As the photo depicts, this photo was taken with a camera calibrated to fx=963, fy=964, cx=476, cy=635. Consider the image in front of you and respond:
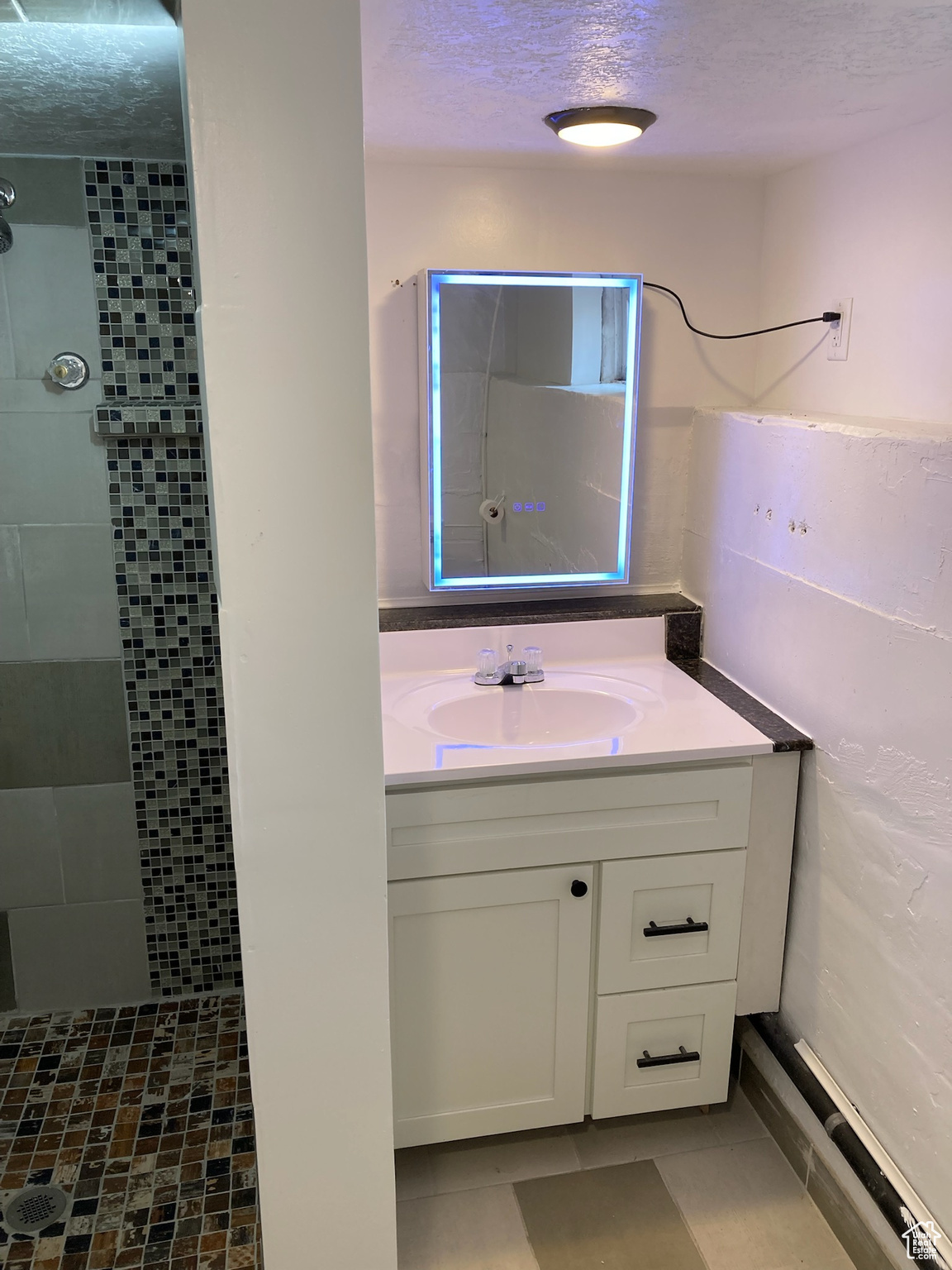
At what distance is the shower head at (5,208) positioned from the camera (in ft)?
5.99

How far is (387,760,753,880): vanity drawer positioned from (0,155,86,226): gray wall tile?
1.29 metres

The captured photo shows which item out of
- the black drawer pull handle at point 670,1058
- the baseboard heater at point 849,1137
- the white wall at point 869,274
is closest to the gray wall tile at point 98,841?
the black drawer pull handle at point 670,1058

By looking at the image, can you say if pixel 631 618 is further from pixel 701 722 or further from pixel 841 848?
pixel 841 848

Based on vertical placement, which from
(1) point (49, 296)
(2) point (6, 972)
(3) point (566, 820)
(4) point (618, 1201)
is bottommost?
(4) point (618, 1201)

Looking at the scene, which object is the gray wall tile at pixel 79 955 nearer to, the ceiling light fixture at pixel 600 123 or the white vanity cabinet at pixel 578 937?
the white vanity cabinet at pixel 578 937

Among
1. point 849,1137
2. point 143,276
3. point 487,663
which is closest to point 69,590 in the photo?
point 143,276

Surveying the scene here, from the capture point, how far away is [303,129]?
95cm

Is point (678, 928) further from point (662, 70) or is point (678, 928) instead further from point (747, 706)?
point (662, 70)

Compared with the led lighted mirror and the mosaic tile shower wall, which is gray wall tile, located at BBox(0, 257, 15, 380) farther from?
the led lighted mirror

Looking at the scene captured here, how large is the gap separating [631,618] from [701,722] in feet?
1.33

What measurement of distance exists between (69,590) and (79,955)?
83 centimetres

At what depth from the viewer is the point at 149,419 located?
1924 millimetres

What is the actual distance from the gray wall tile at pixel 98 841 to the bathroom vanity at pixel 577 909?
718 millimetres

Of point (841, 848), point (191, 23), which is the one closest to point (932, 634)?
point (841, 848)
